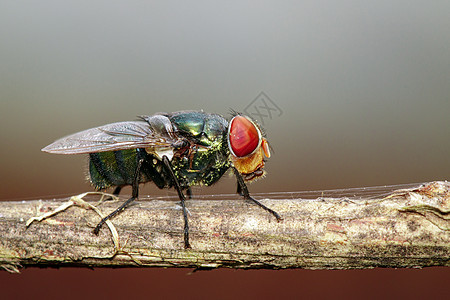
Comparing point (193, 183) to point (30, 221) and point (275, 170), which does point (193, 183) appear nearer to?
point (30, 221)

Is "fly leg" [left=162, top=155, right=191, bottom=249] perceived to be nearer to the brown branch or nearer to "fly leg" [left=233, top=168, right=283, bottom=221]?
the brown branch

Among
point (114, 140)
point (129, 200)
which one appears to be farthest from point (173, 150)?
point (129, 200)

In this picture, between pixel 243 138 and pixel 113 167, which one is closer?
pixel 243 138

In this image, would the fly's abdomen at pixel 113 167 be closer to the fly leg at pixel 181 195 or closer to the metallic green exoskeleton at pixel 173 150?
the metallic green exoskeleton at pixel 173 150

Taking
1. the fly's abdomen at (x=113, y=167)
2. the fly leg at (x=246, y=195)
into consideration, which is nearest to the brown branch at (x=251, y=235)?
the fly leg at (x=246, y=195)

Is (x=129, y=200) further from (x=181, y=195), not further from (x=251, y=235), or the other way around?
(x=251, y=235)
